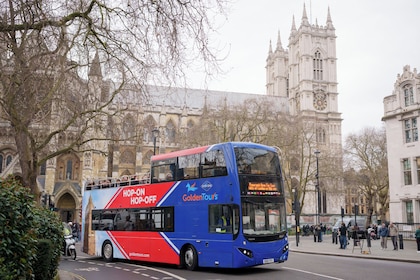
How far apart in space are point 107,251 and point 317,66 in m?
70.6

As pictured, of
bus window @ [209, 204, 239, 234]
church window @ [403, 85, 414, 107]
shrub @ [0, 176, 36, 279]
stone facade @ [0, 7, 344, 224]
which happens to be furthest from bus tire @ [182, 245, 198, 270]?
stone facade @ [0, 7, 344, 224]

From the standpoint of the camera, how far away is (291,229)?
46438mm

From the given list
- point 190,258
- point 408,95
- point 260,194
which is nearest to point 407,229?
point 408,95

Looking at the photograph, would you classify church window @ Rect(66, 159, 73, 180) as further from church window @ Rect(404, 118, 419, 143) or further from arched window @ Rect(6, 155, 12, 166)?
church window @ Rect(404, 118, 419, 143)

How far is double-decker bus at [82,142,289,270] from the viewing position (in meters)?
13.2

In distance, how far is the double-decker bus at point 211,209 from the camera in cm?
1320

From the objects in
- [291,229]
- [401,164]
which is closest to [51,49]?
[401,164]

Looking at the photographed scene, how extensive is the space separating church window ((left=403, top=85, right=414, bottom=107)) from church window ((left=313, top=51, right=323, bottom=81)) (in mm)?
50979

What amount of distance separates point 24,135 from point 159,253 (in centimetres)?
613

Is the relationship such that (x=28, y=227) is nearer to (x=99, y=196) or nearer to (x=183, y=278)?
(x=183, y=278)

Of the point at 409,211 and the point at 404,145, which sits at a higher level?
the point at 404,145

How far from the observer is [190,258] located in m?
14.5

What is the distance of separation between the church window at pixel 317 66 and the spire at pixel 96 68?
73858mm

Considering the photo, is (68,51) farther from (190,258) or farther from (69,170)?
(69,170)
